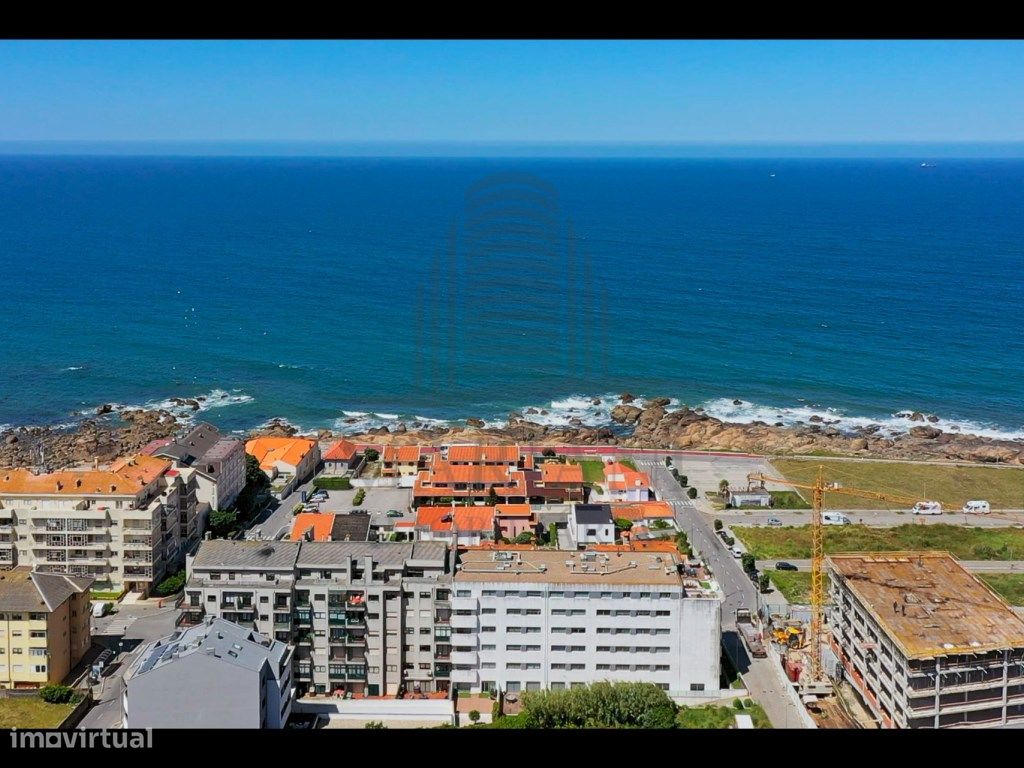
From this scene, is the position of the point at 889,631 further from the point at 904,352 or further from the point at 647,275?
the point at 647,275

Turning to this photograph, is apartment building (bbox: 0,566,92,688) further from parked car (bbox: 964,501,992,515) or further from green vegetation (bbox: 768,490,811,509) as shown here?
parked car (bbox: 964,501,992,515)

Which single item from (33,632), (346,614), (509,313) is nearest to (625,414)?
(509,313)

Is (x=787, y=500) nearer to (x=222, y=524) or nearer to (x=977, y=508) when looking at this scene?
(x=977, y=508)

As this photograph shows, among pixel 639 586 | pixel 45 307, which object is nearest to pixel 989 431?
pixel 639 586

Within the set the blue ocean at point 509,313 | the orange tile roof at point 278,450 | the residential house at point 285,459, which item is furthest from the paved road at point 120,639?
the blue ocean at point 509,313

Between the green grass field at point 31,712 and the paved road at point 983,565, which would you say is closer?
the green grass field at point 31,712

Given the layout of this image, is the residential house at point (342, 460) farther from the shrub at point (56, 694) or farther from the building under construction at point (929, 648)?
the building under construction at point (929, 648)
